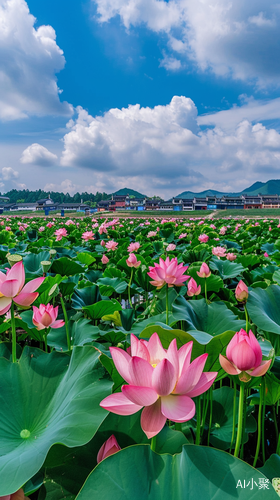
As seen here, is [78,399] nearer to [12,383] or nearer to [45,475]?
[45,475]

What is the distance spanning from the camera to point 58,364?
2.73 ft

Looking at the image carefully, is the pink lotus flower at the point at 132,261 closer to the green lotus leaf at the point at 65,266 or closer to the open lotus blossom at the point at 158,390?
the green lotus leaf at the point at 65,266

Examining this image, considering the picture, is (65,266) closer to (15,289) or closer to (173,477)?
(15,289)

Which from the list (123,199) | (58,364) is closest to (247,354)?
(58,364)

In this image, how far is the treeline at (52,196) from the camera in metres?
92.3

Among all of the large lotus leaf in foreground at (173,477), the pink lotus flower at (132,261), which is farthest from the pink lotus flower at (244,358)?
the pink lotus flower at (132,261)

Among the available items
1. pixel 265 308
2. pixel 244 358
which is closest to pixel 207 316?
pixel 265 308

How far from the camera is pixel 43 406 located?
755mm

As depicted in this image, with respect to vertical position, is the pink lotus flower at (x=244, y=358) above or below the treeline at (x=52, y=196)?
below

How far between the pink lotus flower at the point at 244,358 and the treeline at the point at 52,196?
9333 cm

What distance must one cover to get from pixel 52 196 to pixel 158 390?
103 metres

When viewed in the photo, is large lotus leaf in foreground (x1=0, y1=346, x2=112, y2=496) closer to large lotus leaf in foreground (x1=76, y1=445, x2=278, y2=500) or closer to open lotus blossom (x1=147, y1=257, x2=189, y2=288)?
large lotus leaf in foreground (x1=76, y1=445, x2=278, y2=500)

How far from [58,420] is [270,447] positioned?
882 millimetres

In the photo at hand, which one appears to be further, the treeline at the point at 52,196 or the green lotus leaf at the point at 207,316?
the treeline at the point at 52,196
